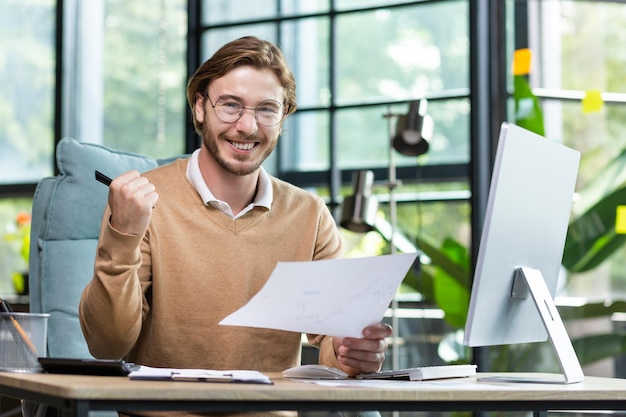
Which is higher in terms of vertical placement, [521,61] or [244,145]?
[521,61]

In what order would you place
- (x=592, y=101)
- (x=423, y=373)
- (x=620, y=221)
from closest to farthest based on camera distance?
(x=423, y=373) → (x=620, y=221) → (x=592, y=101)

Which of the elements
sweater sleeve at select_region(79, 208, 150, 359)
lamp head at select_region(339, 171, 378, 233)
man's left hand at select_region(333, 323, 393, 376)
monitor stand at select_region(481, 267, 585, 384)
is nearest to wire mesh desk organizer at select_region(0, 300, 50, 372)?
sweater sleeve at select_region(79, 208, 150, 359)

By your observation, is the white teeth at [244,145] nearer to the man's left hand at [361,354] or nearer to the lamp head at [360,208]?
the man's left hand at [361,354]

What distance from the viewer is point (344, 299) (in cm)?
136

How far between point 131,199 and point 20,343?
0.27 meters

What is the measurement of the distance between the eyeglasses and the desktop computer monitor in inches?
22.0

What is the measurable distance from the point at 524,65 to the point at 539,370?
3.42 ft

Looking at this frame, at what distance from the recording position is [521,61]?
3277mm

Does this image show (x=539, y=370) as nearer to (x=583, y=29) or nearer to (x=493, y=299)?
(x=583, y=29)

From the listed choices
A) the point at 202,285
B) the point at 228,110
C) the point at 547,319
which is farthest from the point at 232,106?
the point at 547,319

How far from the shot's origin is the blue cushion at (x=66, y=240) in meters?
2.11

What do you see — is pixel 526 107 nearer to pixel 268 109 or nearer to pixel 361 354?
pixel 268 109

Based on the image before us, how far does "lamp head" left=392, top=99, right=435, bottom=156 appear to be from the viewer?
3162 mm

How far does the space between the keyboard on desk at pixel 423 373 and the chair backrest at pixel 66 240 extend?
83 cm
